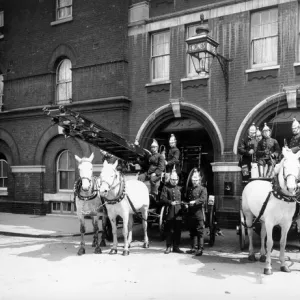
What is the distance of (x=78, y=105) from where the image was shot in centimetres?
1730

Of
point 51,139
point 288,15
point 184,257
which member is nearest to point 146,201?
point 184,257

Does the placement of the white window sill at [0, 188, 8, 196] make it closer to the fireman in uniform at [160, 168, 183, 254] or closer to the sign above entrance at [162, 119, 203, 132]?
the sign above entrance at [162, 119, 203, 132]

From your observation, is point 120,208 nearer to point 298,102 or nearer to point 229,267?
point 229,267

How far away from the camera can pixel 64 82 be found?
18.2 meters

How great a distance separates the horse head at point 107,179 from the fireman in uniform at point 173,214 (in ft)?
4.42

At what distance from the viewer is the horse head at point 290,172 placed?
23.3 ft

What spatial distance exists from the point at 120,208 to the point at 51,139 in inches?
375

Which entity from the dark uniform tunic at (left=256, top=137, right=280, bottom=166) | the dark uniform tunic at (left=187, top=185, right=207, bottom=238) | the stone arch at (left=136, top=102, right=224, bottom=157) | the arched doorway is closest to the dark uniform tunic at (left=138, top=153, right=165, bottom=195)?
the dark uniform tunic at (left=187, top=185, right=207, bottom=238)

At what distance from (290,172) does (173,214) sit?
3.38 meters

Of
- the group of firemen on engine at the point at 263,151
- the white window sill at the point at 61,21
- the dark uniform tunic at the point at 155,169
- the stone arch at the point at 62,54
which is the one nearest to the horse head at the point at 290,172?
the group of firemen on engine at the point at 263,151

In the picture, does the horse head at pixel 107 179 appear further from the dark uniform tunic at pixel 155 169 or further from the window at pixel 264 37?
the window at pixel 264 37

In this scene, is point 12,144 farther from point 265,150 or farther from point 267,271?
point 267,271

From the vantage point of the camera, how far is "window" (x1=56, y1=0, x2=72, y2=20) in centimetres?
1820

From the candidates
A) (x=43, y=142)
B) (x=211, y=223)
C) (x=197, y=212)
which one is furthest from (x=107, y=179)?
(x=43, y=142)
